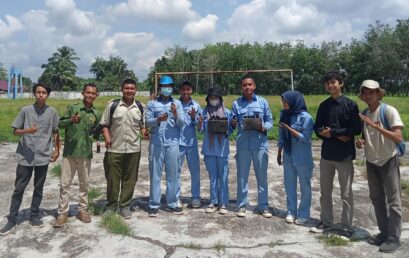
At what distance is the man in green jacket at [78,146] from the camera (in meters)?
4.33

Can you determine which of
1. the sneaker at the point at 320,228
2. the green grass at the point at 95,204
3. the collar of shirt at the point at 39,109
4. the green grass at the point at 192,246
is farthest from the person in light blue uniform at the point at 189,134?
the collar of shirt at the point at 39,109

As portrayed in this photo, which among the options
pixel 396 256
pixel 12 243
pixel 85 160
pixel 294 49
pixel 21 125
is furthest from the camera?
pixel 294 49

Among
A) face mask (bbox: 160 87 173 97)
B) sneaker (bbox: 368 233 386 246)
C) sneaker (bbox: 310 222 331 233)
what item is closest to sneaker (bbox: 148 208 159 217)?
face mask (bbox: 160 87 173 97)

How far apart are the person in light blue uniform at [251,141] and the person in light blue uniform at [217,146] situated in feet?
0.54

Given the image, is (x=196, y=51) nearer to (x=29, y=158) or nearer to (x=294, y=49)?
(x=294, y=49)

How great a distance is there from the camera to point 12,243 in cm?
386

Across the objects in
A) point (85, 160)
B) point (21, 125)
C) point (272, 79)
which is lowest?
point (85, 160)

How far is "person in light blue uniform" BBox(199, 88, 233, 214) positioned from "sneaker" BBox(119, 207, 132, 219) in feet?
3.22

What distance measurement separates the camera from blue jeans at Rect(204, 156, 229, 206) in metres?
4.81

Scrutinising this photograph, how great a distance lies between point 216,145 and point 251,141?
1.51 feet

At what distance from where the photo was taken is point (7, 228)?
414cm

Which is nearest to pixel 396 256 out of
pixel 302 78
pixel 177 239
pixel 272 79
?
pixel 177 239

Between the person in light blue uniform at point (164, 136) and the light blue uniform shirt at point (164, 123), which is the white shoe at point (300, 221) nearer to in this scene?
the person in light blue uniform at point (164, 136)

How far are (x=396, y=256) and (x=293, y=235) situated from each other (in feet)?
3.36
